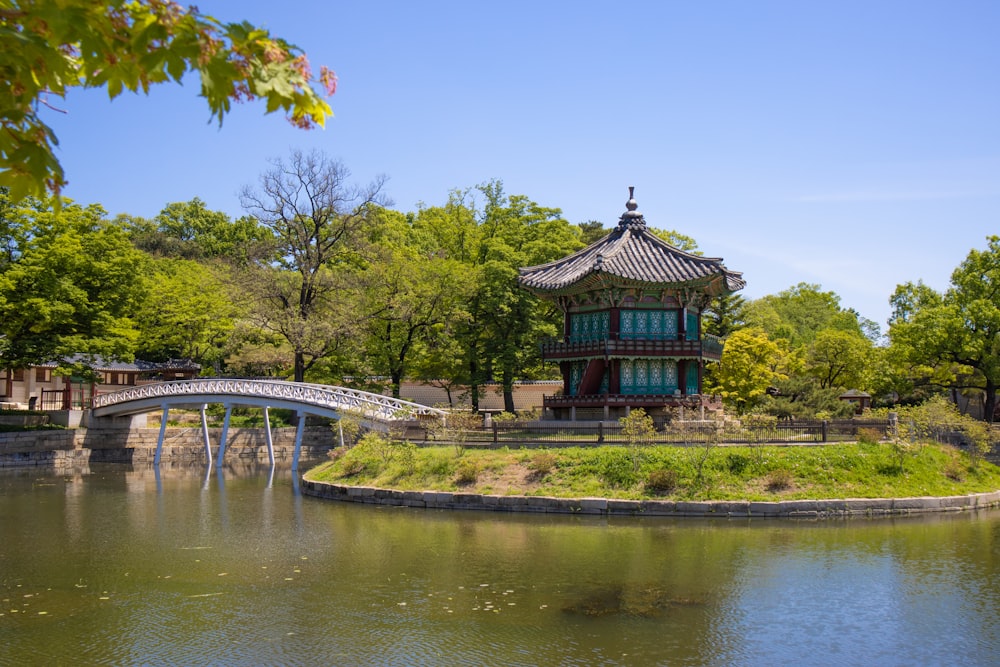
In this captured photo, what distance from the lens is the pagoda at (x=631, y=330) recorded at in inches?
1483

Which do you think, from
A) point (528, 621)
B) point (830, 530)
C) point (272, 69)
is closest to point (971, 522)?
point (830, 530)

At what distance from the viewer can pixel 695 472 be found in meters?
26.9

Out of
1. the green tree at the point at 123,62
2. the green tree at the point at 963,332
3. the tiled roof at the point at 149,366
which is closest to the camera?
the green tree at the point at 123,62

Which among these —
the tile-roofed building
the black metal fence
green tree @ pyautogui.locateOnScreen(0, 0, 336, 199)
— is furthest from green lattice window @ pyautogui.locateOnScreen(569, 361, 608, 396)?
green tree @ pyautogui.locateOnScreen(0, 0, 336, 199)

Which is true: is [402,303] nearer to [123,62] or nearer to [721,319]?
[721,319]

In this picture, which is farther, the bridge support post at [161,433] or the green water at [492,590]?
the bridge support post at [161,433]

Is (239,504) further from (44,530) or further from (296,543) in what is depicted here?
(296,543)

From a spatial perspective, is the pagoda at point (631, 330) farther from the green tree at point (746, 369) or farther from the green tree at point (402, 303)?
the green tree at point (402, 303)

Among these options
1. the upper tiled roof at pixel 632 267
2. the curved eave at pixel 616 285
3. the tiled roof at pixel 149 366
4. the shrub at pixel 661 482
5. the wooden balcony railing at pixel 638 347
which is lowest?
the shrub at pixel 661 482

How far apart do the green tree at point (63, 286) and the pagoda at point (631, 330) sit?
999 inches

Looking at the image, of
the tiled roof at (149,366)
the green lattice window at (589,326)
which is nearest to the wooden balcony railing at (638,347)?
the green lattice window at (589,326)

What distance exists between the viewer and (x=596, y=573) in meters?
17.3

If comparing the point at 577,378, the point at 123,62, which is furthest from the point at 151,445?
the point at 123,62

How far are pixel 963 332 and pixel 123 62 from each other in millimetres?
47226
